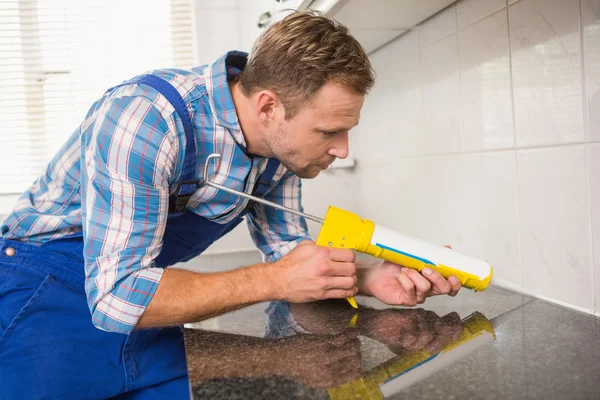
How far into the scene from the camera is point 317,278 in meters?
0.93

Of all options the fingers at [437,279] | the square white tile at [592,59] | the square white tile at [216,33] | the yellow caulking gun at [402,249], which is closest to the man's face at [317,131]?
the yellow caulking gun at [402,249]

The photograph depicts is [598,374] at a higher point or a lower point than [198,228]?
lower

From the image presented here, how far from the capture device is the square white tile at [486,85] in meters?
1.08

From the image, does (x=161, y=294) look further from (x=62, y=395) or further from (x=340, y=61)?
(x=340, y=61)

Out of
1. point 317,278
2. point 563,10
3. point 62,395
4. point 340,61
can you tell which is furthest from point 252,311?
point 563,10

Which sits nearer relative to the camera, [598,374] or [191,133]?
[598,374]

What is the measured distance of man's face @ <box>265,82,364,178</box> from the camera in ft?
3.30

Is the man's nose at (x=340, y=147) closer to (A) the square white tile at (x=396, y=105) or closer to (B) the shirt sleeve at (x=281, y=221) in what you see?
(B) the shirt sleeve at (x=281, y=221)

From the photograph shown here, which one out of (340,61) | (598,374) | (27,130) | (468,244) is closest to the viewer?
(598,374)

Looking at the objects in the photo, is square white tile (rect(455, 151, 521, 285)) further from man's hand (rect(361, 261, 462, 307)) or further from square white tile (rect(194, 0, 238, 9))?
square white tile (rect(194, 0, 238, 9))

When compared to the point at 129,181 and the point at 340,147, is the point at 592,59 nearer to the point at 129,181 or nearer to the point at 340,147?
the point at 340,147

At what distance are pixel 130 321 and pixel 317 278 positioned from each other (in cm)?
31

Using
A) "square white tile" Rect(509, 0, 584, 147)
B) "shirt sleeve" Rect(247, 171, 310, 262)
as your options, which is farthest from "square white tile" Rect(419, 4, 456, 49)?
"shirt sleeve" Rect(247, 171, 310, 262)

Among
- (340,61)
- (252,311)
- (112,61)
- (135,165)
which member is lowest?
(252,311)
